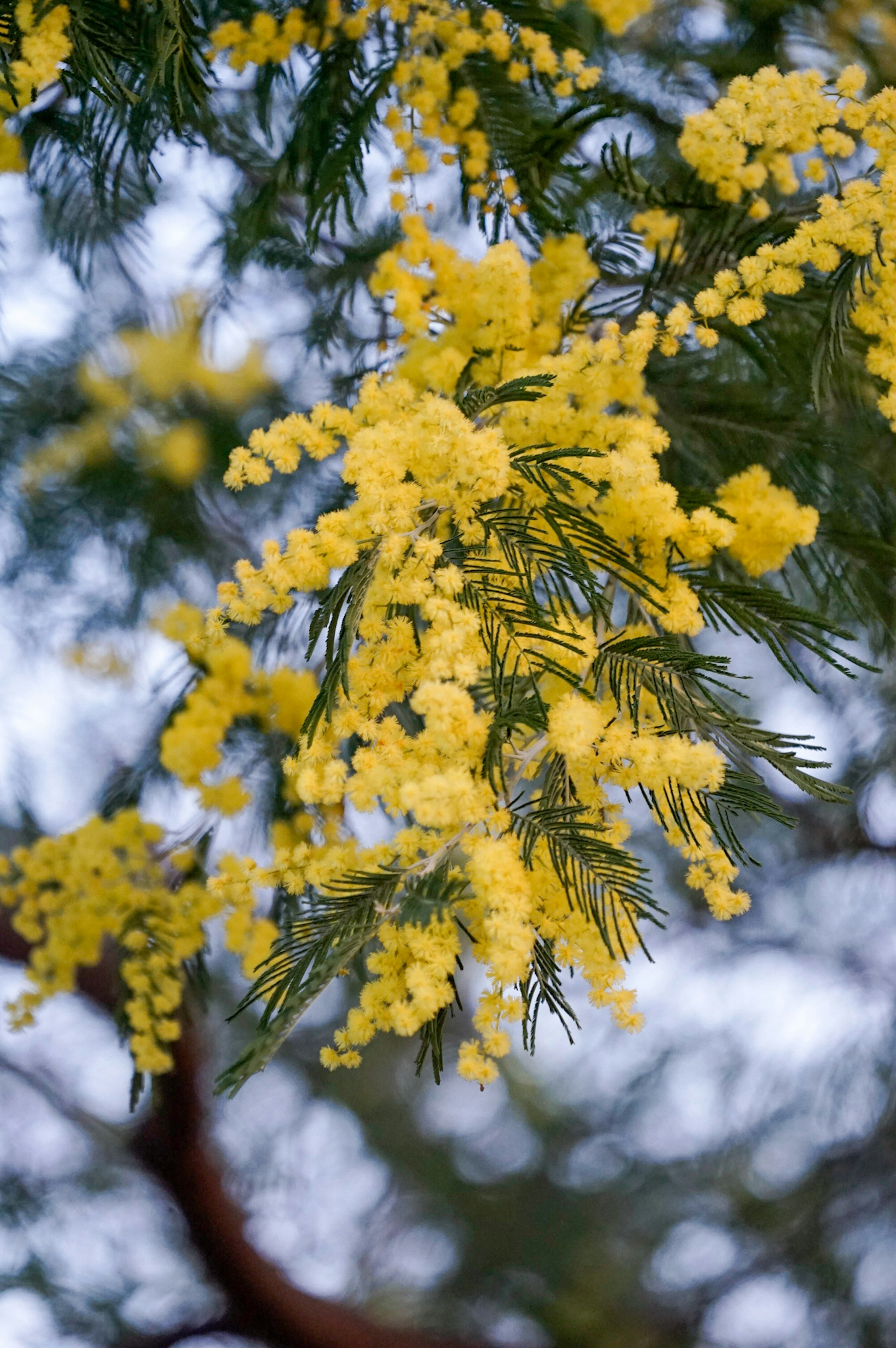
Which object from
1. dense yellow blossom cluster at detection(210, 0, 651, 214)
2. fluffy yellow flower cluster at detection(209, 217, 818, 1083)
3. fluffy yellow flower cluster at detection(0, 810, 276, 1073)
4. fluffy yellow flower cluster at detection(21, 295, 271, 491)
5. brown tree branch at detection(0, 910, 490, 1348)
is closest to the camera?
fluffy yellow flower cluster at detection(209, 217, 818, 1083)

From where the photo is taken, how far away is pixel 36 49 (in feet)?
2.00

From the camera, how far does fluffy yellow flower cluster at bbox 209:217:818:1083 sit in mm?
457

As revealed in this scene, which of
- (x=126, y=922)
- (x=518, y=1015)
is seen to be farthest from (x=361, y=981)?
(x=518, y=1015)

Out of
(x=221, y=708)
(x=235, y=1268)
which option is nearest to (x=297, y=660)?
(x=221, y=708)

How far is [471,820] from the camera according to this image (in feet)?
1.45

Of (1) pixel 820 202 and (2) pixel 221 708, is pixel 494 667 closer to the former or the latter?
(1) pixel 820 202

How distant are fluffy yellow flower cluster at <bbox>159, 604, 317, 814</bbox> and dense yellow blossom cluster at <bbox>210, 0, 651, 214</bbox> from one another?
0.46 metres

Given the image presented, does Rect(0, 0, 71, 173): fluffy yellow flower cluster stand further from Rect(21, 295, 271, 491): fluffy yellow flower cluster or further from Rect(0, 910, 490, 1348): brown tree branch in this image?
Rect(0, 910, 490, 1348): brown tree branch

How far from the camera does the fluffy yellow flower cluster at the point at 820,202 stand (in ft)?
1.98

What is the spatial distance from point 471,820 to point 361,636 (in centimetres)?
14

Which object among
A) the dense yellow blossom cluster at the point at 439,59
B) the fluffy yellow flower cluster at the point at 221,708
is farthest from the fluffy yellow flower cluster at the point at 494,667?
the fluffy yellow flower cluster at the point at 221,708

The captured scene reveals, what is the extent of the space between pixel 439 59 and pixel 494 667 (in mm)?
645

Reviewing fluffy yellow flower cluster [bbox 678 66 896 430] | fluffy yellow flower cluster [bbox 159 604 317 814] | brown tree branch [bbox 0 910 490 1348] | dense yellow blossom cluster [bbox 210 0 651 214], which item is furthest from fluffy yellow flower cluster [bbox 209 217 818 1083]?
brown tree branch [bbox 0 910 490 1348]

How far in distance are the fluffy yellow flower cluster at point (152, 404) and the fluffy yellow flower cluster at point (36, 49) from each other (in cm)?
57
